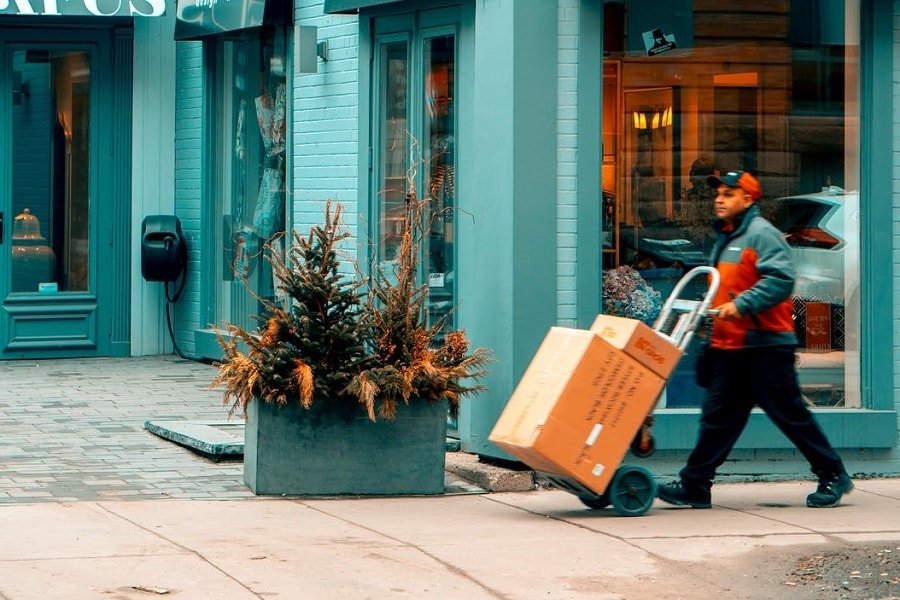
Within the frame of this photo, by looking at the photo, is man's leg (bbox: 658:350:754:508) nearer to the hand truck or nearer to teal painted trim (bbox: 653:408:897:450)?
the hand truck

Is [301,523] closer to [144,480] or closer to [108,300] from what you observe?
[144,480]

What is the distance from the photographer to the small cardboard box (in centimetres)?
778

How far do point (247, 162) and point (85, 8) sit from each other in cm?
197

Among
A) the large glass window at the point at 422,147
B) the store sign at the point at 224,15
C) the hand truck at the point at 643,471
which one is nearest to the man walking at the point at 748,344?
the hand truck at the point at 643,471

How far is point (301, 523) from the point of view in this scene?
792 centimetres

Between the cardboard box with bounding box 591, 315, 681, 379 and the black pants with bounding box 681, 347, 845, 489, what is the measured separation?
419mm

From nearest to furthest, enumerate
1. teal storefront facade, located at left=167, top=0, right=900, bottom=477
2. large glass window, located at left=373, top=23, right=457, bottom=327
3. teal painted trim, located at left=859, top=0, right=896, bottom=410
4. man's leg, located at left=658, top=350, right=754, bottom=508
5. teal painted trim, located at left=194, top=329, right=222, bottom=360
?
man's leg, located at left=658, top=350, right=754, bottom=508 → teal storefront facade, located at left=167, top=0, right=900, bottom=477 → teal painted trim, located at left=859, top=0, right=896, bottom=410 → large glass window, located at left=373, top=23, right=457, bottom=327 → teal painted trim, located at left=194, top=329, right=222, bottom=360

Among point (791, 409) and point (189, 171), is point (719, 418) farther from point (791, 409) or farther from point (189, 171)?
point (189, 171)

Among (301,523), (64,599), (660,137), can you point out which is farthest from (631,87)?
(64,599)

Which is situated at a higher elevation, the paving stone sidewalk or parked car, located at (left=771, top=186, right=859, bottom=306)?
parked car, located at (left=771, top=186, right=859, bottom=306)

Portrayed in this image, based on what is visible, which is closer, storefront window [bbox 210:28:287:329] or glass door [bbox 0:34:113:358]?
storefront window [bbox 210:28:287:329]

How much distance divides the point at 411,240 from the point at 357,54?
258 cm

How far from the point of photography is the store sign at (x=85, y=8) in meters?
13.8

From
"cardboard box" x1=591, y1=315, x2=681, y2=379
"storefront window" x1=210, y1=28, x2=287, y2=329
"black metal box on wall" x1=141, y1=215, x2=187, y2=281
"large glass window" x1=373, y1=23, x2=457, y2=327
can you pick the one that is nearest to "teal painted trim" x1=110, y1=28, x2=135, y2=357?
"black metal box on wall" x1=141, y1=215, x2=187, y2=281
